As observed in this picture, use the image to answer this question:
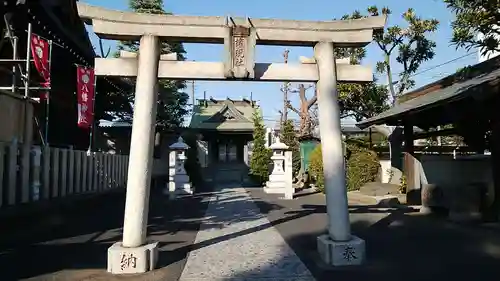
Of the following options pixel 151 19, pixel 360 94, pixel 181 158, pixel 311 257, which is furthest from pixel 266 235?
pixel 360 94

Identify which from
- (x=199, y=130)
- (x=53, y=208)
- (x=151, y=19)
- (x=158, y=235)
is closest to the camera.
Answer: (x=151, y=19)

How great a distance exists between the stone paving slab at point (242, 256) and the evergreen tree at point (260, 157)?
1485cm

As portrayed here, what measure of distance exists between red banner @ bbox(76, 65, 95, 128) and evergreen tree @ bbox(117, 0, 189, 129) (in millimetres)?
6391

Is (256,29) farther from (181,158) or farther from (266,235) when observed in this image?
(181,158)

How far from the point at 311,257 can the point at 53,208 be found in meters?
6.71

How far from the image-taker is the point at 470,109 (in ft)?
31.1

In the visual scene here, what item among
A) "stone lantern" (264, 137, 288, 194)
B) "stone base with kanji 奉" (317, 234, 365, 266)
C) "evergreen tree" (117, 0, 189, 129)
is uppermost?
"evergreen tree" (117, 0, 189, 129)

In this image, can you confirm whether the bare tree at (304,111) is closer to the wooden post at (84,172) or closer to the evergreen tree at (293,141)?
the evergreen tree at (293,141)

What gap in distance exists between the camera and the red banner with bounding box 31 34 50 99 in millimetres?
10609

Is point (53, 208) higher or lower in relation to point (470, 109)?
lower

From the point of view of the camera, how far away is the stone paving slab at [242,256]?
5.64m

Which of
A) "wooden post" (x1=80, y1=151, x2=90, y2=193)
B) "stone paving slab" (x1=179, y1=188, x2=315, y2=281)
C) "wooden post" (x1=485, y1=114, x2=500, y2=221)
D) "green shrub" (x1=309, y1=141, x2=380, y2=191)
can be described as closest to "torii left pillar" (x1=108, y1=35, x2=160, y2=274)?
"stone paving slab" (x1=179, y1=188, x2=315, y2=281)

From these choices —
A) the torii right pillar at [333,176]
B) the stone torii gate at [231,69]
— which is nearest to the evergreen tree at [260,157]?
the stone torii gate at [231,69]

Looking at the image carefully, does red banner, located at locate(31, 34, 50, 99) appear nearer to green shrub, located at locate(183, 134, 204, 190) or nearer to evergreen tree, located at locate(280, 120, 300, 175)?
green shrub, located at locate(183, 134, 204, 190)
